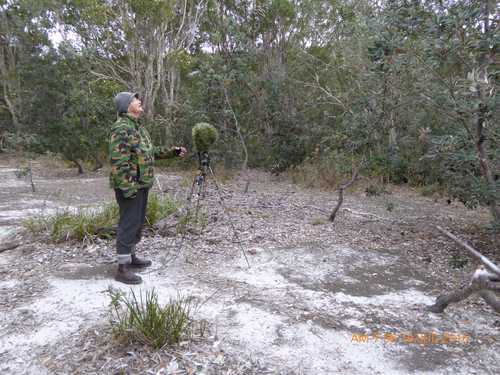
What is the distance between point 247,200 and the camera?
7246mm

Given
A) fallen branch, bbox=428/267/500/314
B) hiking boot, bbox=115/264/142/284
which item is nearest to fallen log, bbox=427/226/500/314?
fallen branch, bbox=428/267/500/314

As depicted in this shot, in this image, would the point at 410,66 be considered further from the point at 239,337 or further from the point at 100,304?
the point at 100,304

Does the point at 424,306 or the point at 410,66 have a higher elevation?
the point at 410,66

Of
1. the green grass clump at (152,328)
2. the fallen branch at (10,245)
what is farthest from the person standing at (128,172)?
the fallen branch at (10,245)

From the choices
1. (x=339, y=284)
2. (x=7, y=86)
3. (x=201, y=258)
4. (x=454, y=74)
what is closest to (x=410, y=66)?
(x=454, y=74)

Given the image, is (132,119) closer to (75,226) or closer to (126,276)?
(126,276)

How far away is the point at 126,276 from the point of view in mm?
3426

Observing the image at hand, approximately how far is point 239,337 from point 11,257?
2804mm

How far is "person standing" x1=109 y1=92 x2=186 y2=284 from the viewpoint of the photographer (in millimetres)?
3309

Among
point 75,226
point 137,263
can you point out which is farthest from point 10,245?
point 137,263

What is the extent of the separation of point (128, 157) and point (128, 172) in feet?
0.42

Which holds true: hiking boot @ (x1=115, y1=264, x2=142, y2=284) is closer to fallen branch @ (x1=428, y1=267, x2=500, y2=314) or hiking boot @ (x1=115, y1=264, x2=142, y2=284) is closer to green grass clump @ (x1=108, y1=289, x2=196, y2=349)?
green grass clump @ (x1=108, y1=289, x2=196, y2=349)
